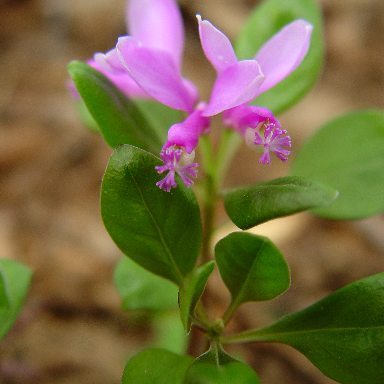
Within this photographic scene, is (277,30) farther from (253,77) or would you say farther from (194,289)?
(194,289)

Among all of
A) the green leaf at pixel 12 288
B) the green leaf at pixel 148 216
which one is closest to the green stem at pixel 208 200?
the green leaf at pixel 148 216

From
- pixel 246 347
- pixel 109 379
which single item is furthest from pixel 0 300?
pixel 246 347

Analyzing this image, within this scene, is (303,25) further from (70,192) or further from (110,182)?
(70,192)

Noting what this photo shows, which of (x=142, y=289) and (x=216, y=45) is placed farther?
(x=142, y=289)

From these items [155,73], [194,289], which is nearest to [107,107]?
[155,73]

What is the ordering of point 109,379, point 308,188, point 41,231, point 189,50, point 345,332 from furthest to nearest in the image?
point 189,50
point 41,231
point 109,379
point 345,332
point 308,188

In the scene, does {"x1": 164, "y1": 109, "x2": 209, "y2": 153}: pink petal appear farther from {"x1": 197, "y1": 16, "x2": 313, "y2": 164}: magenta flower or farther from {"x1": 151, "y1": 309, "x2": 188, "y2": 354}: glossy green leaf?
{"x1": 151, "y1": 309, "x2": 188, "y2": 354}: glossy green leaf

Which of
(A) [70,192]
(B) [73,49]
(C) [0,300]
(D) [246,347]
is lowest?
(D) [246,347]
